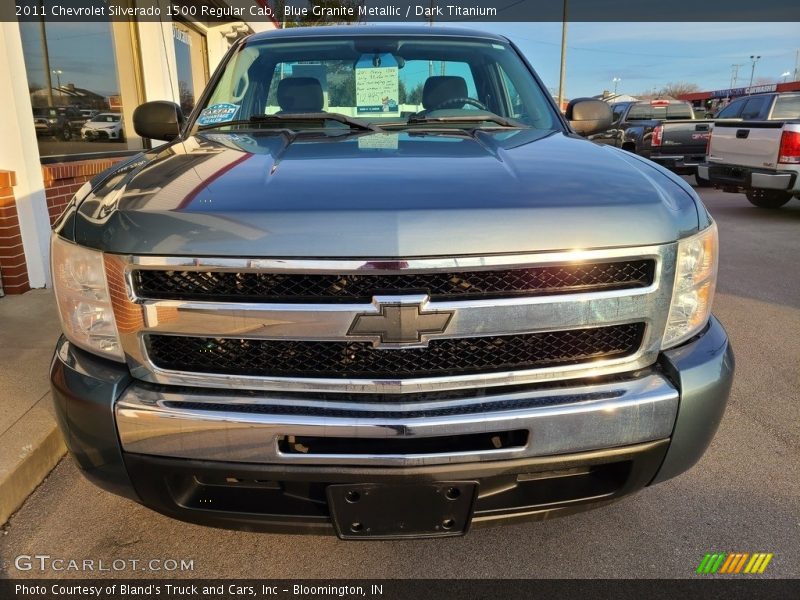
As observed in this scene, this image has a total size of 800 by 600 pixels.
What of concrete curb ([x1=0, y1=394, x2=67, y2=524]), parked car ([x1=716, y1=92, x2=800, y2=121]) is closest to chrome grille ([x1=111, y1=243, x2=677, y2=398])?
concrete curb ([x1=0, y1=394, x2=67, y2=524])

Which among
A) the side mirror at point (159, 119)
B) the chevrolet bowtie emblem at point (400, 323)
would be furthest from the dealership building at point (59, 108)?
the chevrolet bowtie emblem at point (400, 323)

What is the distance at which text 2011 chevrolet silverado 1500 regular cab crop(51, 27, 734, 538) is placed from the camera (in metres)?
1.62

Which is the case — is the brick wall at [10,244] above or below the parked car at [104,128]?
below

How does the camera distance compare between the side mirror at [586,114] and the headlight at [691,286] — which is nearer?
the headlight at [691,286]

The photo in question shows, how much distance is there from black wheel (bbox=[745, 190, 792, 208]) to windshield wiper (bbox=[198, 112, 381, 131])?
888cm

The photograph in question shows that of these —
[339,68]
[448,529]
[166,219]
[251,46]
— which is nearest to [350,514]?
[448,529]

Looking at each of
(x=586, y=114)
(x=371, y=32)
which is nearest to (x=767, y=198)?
(x=586, y=114)

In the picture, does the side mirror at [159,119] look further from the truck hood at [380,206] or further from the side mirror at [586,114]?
the side mirror at [586,114]

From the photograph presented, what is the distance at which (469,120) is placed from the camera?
112 inches

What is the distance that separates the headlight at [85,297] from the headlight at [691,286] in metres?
1.56

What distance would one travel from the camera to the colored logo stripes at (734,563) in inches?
85.6

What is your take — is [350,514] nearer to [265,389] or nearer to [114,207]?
[265,389]

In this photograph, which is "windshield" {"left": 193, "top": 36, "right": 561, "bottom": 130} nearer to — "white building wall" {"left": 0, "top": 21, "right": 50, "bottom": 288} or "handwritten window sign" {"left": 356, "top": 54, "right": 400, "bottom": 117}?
"handwritten window sign" {"left": 356, "top": 54, "right": 400, "bottom": 117}
